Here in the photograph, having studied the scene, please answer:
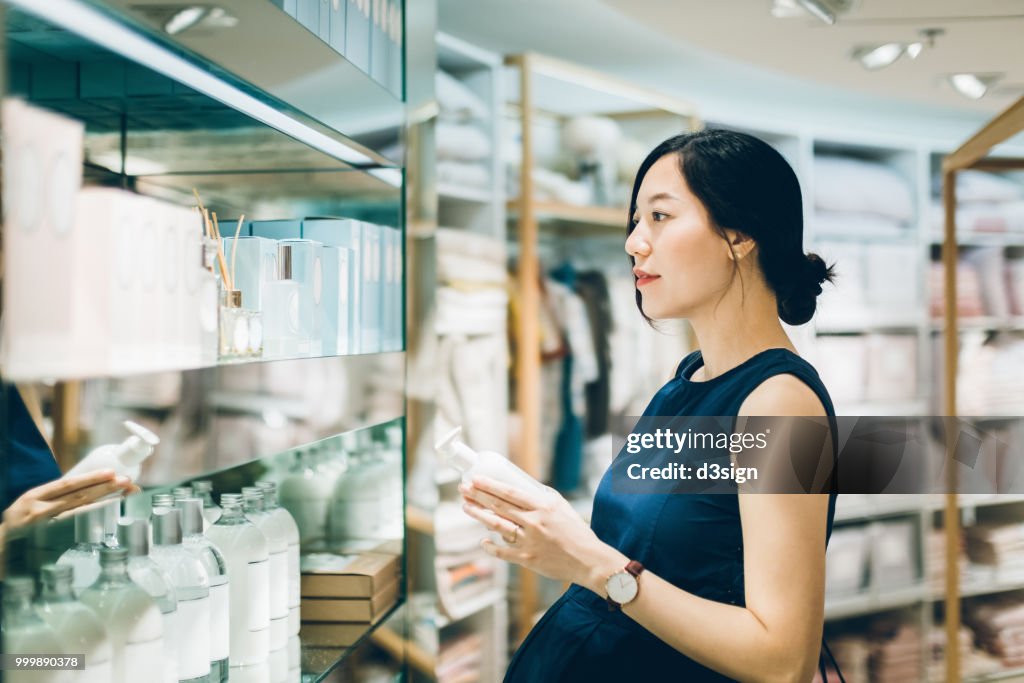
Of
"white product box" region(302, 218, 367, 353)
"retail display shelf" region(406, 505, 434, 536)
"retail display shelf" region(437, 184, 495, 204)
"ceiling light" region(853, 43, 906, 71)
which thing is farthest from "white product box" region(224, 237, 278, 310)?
"ceiling light" region(853, 43, 906, 71)

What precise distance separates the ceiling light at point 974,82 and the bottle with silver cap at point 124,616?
2045mm

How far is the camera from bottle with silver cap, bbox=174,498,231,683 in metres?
1.05

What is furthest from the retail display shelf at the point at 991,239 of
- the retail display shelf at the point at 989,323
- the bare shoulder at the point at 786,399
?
the bare shoulder at the point at 786,399

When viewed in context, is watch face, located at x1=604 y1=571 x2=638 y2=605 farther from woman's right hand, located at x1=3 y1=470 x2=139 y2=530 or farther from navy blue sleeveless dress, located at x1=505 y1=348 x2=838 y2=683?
woman's right hand, located at x1=3 y1=470 x2=139 y2=530

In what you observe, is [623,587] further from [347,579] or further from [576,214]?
[576,214]

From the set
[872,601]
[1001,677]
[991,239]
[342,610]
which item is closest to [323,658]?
[342,610]

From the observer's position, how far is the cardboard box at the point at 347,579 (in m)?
1.46

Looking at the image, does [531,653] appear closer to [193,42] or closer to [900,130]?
[193,42]

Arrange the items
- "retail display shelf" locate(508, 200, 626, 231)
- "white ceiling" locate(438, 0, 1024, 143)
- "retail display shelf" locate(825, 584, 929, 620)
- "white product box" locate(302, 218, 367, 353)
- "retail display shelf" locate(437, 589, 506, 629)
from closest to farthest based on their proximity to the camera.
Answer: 1. "white product box" locate(302, 218, 367, 353)
2. "white ceiling" locate(438, 0, 1024, 143)
3. "retail display shelf" locate(437, 589, 506, 629)
4. "retail display shelf" locate(508, 200, 626, 231)
5. "retail display shelf" locate(825, 584, 929, 620)

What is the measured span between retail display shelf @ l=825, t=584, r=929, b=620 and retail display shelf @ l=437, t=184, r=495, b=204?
2.00 m

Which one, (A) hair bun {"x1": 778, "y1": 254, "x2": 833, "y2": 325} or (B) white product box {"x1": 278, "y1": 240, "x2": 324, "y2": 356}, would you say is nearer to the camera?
(A) hair bun {"x1": 778, "y1": 254, "x2": 833, "y2": 325}

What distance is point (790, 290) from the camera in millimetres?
1128

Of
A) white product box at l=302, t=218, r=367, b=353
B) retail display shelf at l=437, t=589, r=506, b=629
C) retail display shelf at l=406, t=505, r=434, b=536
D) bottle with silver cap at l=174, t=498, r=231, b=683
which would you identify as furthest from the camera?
retail display shelf at l=437, t=589, r=506, b=629

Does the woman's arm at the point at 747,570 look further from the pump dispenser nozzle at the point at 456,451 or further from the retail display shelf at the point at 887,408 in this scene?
the retail display shelf at the point at 887,408
